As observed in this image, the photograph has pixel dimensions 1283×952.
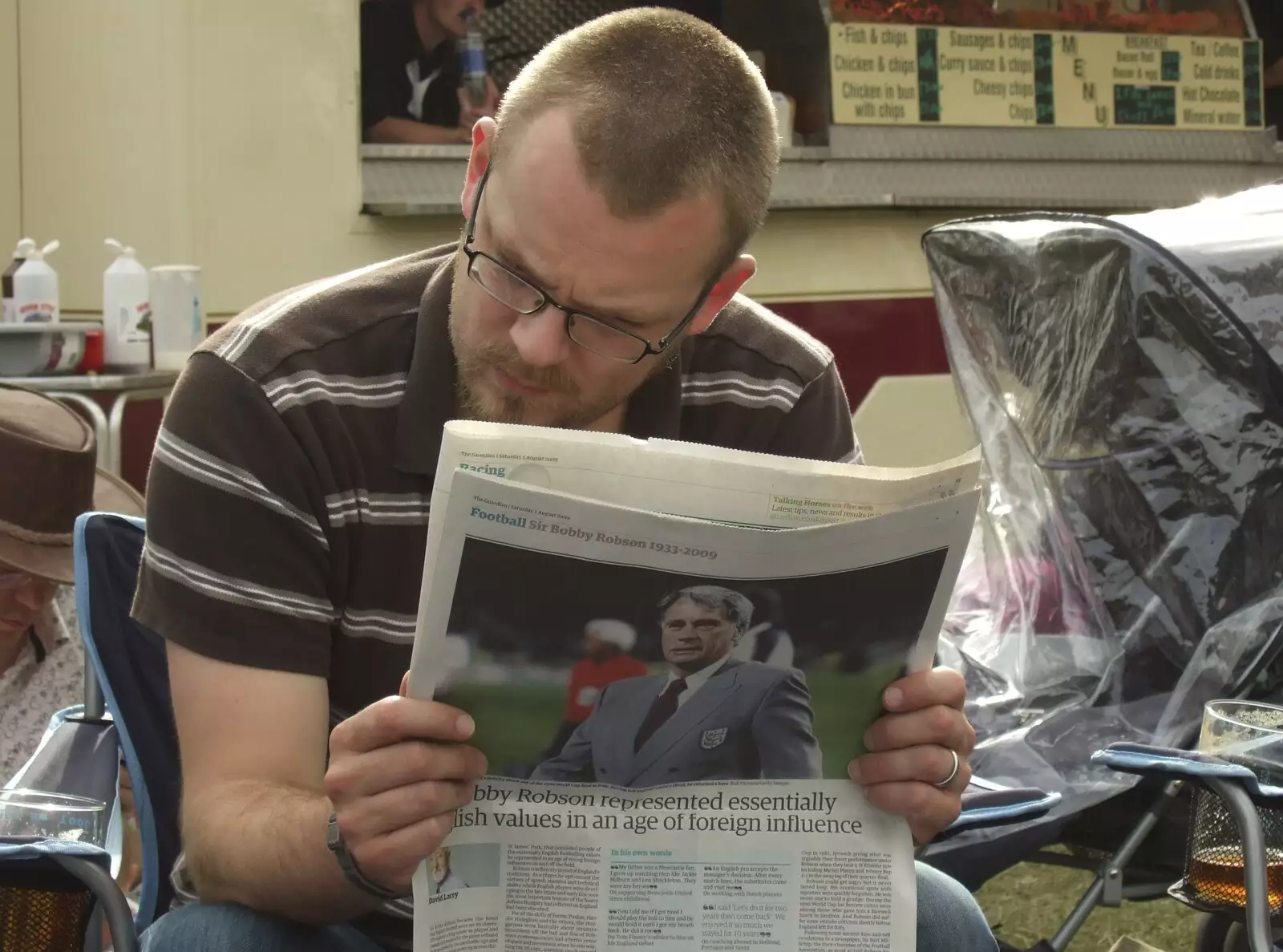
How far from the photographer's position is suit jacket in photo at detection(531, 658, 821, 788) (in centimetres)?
134

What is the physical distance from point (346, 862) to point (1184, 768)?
1.17m

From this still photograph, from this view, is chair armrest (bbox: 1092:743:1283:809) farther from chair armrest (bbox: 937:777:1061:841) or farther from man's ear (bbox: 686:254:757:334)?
man's ear (bbox: 686:254:757:334)

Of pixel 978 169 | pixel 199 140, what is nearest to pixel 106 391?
pixel 199 140

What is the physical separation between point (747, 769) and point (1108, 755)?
0.89m

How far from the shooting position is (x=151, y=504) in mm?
1545

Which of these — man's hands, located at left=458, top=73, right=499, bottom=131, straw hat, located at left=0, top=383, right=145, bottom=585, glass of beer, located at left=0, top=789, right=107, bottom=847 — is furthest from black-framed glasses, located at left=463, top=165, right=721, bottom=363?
man's hands, located at left=458, top=73, right=499, bottom=131

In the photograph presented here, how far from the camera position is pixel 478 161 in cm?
169

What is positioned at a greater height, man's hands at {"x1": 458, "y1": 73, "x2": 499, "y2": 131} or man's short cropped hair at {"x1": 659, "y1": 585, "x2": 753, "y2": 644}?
man's hands at {"x1": 458, "y1": 73, "x2": 499, "y2": 131}

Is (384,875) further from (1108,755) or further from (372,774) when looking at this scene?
(1108,755)

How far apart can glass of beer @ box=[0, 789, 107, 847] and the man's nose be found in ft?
2.59

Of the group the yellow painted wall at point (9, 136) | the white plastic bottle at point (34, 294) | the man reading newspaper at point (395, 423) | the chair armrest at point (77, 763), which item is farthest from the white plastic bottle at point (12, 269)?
the man reading newspaper at point (395, 423)

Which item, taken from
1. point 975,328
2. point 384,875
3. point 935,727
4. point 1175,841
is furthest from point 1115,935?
point 384,875

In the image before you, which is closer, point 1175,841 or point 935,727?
point 935,727

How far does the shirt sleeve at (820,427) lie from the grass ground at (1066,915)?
5.07ft
